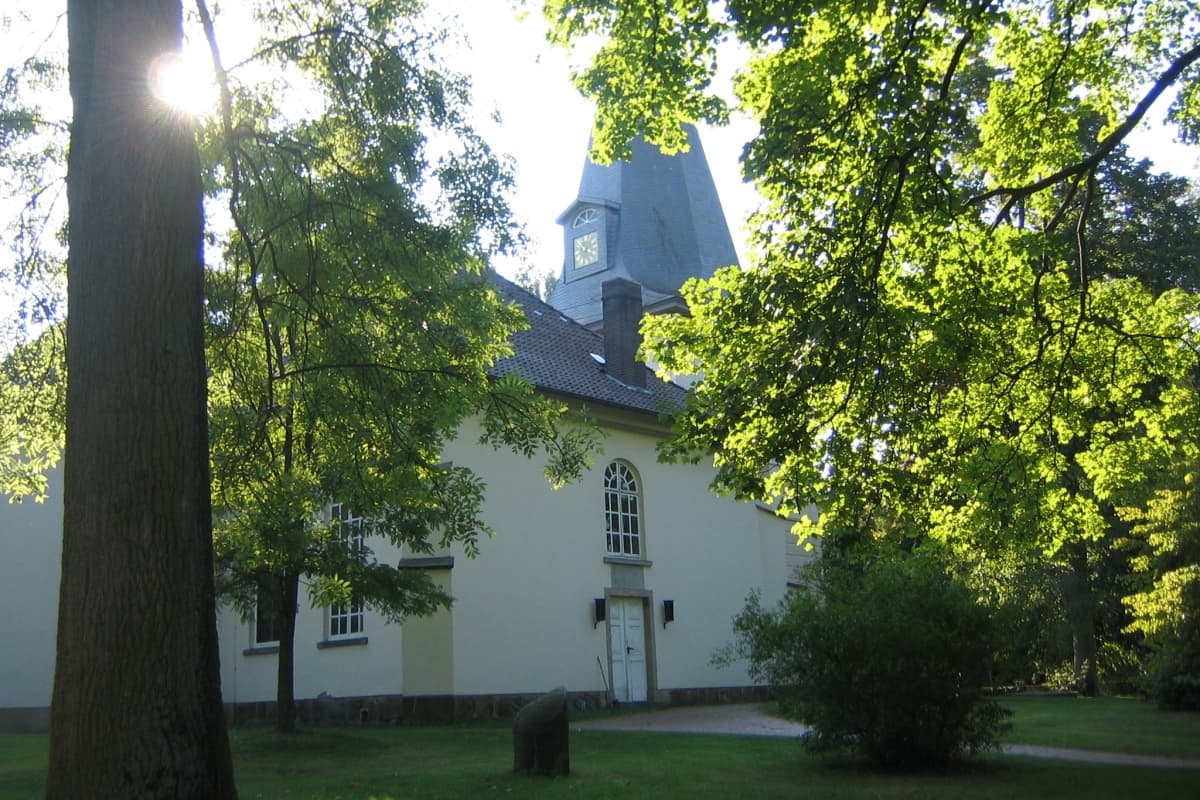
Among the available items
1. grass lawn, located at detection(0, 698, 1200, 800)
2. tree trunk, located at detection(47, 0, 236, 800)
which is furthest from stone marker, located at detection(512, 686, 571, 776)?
tree trunk, located at detection(47, 0, 236, 800)

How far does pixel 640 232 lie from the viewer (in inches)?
1411

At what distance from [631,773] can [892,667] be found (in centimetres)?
276

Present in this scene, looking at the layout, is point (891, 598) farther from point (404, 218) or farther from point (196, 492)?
point (196, 492)

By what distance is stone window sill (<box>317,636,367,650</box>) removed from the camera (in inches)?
819

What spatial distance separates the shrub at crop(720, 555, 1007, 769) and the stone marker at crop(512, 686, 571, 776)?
7.46 feet

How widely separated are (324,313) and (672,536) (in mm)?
15213

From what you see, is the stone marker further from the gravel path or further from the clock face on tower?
the clock face on tower

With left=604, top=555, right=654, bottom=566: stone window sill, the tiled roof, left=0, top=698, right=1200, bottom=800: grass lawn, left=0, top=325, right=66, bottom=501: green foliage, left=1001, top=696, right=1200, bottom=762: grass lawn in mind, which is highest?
the tiled roof

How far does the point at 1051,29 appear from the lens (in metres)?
11.3

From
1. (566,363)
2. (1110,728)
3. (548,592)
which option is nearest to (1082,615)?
(1110,728)

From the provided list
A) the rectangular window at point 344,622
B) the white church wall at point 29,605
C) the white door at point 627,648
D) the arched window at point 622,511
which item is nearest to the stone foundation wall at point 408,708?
the white door at point 627,648

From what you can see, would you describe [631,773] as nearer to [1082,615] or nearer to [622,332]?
[622,332]

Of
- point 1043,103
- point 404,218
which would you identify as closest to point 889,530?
point 1043,103

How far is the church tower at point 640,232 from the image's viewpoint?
35.3m
